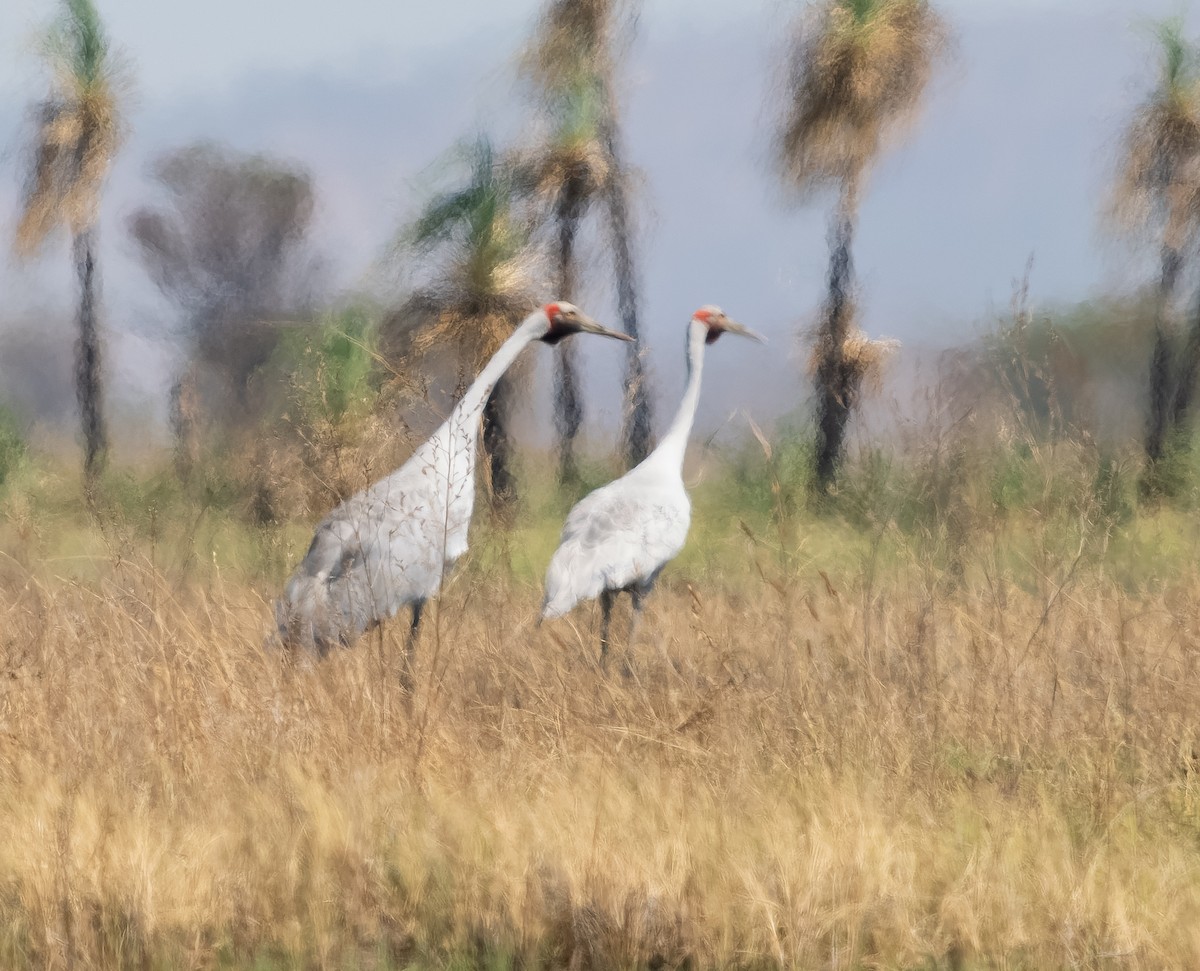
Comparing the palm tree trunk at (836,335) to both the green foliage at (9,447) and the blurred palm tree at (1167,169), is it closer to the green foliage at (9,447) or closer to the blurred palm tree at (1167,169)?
the blurred palm tree at (1167,169)

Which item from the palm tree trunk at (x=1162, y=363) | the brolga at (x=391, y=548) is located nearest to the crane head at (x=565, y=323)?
the brolga at (x=391, y=548)

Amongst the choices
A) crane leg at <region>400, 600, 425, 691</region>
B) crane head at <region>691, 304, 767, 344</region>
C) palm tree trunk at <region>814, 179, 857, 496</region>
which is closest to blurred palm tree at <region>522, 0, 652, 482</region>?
palm tree trunk at <region>814, 179, 857, 496</region>

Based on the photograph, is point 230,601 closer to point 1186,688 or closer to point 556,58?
point 1186,688

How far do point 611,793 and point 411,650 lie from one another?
76.7 inches

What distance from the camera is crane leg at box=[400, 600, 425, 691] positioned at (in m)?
4.69

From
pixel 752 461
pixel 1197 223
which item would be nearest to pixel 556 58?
pixel 752 461

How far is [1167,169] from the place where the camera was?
1762 cm

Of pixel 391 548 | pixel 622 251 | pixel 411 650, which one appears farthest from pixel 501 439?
pixel 411 650

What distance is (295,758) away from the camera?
3980 millimetres

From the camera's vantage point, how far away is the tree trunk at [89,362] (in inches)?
777

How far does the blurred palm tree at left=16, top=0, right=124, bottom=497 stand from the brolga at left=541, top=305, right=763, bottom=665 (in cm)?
1377

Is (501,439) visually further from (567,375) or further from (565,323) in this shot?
(565,323)

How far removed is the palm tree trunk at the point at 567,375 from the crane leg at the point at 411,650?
11818 mm

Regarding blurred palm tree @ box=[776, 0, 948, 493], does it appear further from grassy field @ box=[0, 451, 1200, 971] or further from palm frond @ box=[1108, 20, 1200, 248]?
grassy field @ box=[0, 451, 1200, 971]
